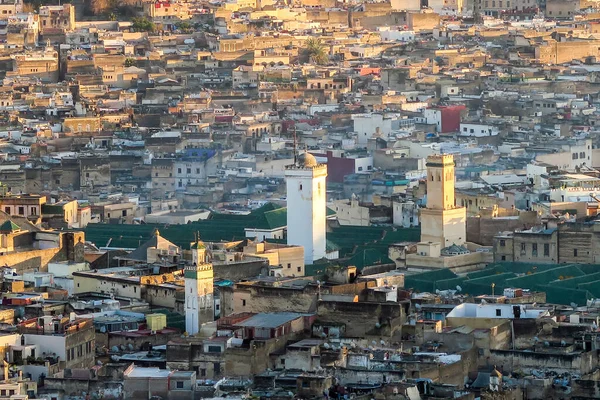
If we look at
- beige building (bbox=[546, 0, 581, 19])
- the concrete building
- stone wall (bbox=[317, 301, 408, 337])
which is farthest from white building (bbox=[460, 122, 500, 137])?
beige building (bbox=[546, 0, 581, 19])

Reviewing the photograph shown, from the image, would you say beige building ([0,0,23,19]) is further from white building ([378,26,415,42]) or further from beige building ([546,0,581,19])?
beige building ([546,0,581,19])

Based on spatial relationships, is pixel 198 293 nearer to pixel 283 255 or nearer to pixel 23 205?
pixel 283 255

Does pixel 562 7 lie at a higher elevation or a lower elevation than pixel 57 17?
lower

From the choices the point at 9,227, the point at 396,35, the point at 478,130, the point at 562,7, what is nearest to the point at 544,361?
the point at 9,227

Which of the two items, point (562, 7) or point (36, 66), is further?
point (562, 7)

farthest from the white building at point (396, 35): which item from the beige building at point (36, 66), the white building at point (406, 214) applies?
the white building at point (406, 214)

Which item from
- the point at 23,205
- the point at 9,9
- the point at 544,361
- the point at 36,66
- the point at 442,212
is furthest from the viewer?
the point at 9,9

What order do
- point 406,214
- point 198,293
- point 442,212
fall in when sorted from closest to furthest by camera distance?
point 198,293
point 442,212
point 406,214

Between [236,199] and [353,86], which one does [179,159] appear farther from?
[353,86]
